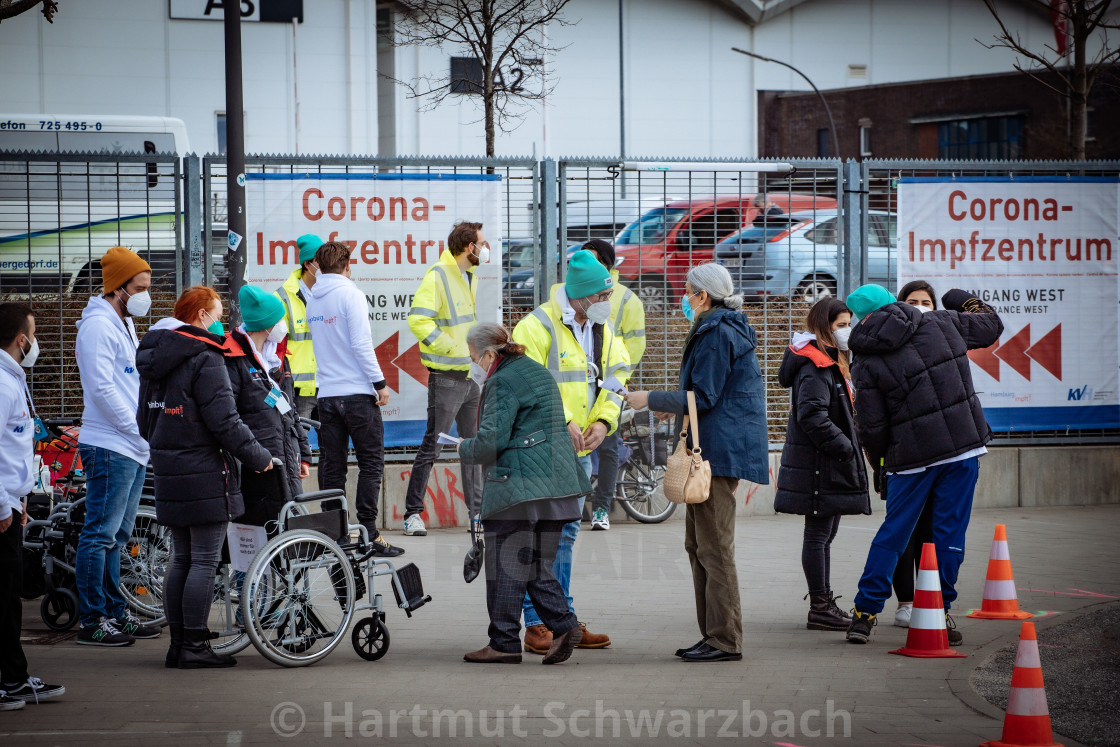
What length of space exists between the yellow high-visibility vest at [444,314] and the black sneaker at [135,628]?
11.0 ft

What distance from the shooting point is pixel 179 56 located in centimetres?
3142

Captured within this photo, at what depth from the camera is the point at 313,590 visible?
20.9 feet

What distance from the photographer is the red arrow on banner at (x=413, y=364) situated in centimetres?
1069

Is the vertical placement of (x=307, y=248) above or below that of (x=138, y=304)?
above

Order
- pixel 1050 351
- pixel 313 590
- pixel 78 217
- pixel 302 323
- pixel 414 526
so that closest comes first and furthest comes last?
pixel 313 590, pixel 302 323, pixel 78 217, pixel 414 526, pixel 1050 351

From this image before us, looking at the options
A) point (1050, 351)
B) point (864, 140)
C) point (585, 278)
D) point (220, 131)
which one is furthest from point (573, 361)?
point (864, 140)

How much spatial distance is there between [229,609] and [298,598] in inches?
21.6

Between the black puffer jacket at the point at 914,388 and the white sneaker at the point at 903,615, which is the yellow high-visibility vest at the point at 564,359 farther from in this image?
the white sneaker at the point at 903,615

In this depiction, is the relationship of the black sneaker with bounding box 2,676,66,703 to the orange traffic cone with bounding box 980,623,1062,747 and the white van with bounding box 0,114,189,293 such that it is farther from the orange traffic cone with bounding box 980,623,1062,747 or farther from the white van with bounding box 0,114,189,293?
the white van with bounding box 0,114,189,293

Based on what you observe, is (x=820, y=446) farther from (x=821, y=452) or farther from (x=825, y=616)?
(x=825, y=616)

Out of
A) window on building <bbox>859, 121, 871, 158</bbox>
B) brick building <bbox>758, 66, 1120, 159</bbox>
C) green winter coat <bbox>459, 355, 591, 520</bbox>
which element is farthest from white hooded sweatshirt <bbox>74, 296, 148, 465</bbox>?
window on building <bbox>859, 121, 871, 158</bbox>

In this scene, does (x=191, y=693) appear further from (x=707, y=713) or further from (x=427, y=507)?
(x=427, y=507)

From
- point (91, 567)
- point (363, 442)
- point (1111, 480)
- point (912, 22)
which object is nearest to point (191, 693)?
point (91, 567)

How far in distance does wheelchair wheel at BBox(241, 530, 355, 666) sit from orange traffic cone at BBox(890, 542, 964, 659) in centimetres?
279
